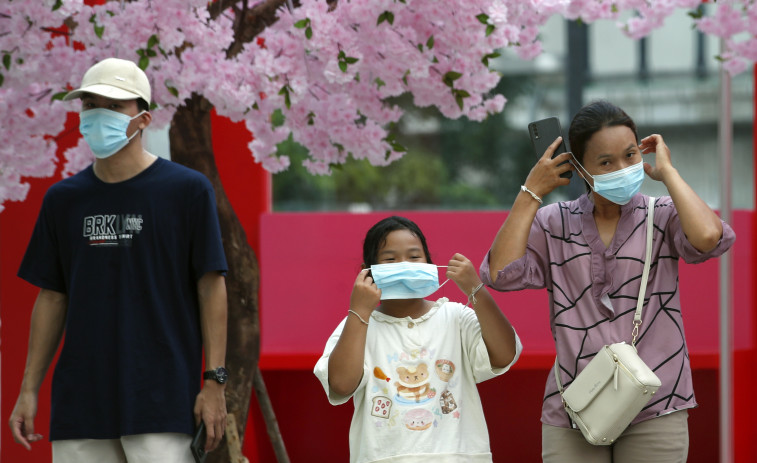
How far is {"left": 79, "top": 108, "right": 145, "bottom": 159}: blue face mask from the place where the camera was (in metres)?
3.23

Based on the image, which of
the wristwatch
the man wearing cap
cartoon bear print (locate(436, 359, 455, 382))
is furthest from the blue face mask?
cartoon bear print (locate(436, 359, 455, 382))

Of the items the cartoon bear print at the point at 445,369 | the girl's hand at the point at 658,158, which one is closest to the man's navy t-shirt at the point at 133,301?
the cartoon bear print at the point at 445,369

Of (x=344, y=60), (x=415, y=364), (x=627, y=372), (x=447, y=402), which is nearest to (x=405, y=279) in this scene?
(x=415, y=364)

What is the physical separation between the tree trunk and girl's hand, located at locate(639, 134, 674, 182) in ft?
7.33

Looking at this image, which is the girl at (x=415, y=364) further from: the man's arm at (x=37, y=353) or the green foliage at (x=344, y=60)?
the green foliage at (x=344, y=60)

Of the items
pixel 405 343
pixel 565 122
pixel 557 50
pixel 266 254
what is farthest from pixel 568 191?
pixel 405 343

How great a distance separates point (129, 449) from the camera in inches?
121

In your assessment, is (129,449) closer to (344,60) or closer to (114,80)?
(114,80)

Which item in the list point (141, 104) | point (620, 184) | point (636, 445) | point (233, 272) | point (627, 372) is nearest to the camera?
point (627, 372)

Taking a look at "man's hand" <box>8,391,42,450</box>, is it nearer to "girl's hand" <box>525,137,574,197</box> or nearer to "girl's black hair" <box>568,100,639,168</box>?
"girl's hand" <box>525,137,574,197</box>

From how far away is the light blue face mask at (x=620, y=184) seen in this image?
9.96ft

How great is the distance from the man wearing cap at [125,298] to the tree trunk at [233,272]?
151cm

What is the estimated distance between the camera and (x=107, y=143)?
3.22 metres

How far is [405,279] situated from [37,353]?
48.8 inches
